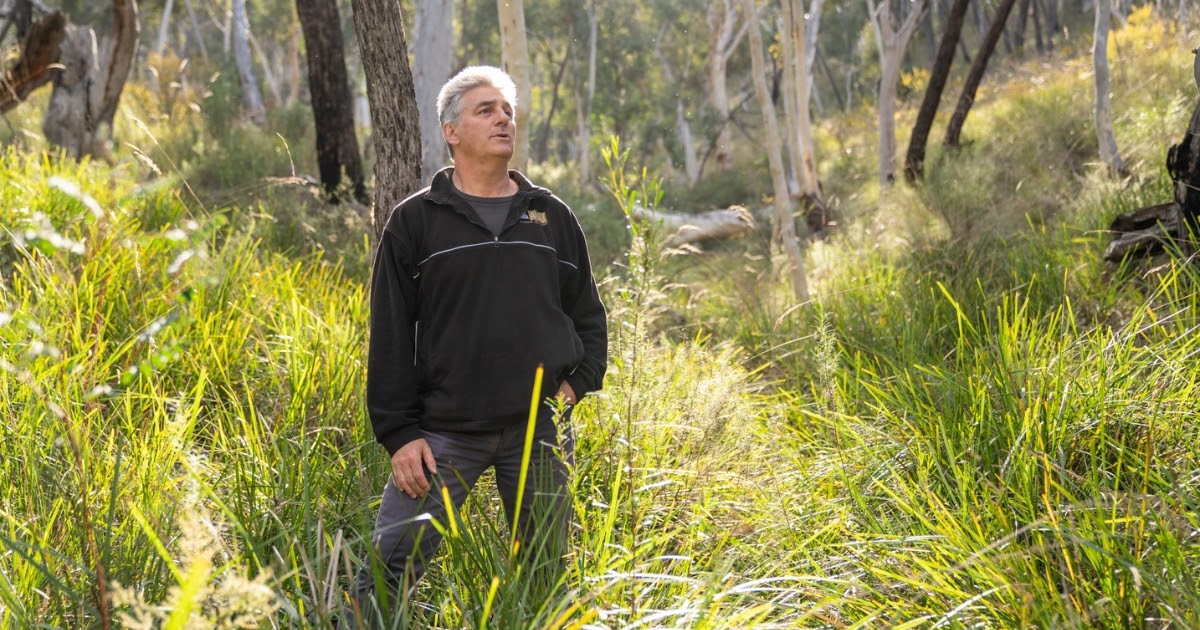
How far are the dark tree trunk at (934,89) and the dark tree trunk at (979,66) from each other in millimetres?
320

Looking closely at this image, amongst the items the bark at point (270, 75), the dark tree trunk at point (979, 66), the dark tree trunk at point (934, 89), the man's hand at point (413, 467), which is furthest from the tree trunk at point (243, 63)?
the man's hand at point (413, 467)

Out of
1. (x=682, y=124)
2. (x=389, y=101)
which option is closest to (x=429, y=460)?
(x=389, y=101)

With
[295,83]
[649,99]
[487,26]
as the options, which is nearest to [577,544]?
Answer: [295,83]

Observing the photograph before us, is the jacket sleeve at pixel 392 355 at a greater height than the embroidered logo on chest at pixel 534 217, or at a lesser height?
lesser

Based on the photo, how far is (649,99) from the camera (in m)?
36.4

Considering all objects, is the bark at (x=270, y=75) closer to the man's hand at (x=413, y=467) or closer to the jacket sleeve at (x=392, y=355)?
the jacket sleeve at (x=392, y=355)

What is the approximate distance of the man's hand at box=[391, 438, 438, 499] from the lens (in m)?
2.64

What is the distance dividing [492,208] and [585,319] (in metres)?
0.50

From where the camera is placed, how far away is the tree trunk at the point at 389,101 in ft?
15.3

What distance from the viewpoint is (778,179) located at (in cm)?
820

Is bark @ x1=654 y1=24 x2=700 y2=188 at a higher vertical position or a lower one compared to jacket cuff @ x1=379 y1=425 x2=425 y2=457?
lower

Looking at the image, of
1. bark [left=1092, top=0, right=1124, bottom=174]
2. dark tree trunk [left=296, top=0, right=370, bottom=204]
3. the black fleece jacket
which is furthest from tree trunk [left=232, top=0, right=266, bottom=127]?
the black fleece jacket

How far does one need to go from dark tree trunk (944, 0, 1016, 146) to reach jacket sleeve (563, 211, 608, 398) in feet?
30.0

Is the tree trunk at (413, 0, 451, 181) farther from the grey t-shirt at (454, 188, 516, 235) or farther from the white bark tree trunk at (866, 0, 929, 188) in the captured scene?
the white bark tree trunk at (866, 0, 929, 188)
